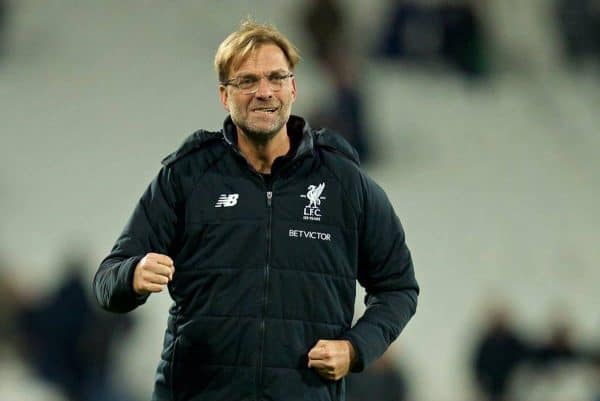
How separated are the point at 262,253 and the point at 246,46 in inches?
16.2

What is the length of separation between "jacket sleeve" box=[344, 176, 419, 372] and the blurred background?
2.86 metres

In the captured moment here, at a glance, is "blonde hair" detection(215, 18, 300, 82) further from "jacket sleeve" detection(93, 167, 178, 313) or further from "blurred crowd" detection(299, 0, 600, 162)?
"blurred crowd" detection(299, 0, 600, 162)

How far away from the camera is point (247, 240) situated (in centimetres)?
233

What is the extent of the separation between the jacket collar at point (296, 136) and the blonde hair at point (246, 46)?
103 millimetres

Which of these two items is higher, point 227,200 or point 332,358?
point 227,200

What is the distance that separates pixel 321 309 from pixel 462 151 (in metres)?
3.67

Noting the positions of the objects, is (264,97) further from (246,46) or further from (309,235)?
(309,235)

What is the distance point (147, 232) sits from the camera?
93.5 inches

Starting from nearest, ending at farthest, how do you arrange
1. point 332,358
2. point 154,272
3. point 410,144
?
point 154,272 < point 332,358 < point 410,144

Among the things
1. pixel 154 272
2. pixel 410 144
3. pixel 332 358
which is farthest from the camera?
pixel 410 144

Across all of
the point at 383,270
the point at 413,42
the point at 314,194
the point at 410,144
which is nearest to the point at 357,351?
the point at 383,270

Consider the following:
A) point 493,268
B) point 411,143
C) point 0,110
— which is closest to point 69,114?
point 0,110

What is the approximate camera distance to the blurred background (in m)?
5.53

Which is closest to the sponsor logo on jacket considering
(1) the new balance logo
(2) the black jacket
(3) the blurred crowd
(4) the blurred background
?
(2) the black jacket
